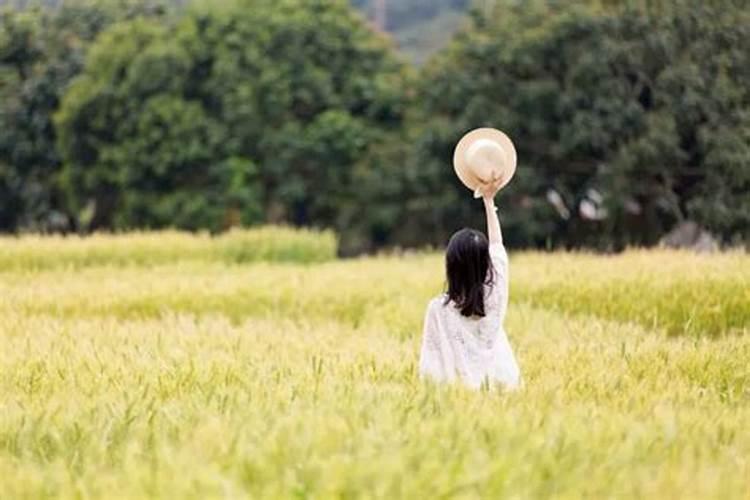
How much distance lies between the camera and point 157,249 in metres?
22.5

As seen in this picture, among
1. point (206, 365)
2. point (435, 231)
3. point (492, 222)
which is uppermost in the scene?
point (492, 222)

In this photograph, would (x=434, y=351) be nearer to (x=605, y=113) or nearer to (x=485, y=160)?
(x=485, y=160)

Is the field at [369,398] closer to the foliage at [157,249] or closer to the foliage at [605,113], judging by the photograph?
the foliage at [157,249]

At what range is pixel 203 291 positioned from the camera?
14891 millimetres

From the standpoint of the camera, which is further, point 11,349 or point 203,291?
point 203,291

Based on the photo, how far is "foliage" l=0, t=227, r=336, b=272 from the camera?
20906mm

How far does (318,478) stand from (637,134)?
27.6 m

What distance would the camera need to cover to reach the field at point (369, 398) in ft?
14.4

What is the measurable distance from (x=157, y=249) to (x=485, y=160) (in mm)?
15574

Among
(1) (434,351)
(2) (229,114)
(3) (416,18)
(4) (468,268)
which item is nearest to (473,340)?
(1) (434,351)

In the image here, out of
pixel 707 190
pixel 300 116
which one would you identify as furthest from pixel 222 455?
pixel 300 116

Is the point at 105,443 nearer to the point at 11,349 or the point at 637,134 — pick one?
the point at 11,349

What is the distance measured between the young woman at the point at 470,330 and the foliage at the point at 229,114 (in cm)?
2766

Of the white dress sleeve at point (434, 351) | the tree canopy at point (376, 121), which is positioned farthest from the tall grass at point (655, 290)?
the tree canopy at point (376, 121)
